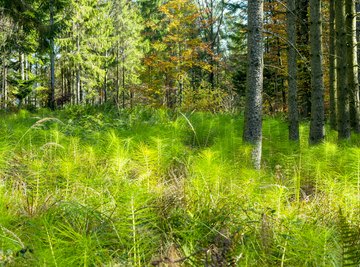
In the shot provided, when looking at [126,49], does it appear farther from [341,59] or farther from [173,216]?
[173,216]

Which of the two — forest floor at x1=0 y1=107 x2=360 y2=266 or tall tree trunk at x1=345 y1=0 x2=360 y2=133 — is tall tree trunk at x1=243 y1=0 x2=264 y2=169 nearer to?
forest floor at x1=0 y1=107 x2=360 y2=266

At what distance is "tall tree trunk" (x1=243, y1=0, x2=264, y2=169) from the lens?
4.09 meters

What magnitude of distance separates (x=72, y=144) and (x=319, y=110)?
3986 millimetres

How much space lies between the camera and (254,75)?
4156 mm

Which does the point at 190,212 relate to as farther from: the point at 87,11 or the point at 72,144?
the point at 87,11

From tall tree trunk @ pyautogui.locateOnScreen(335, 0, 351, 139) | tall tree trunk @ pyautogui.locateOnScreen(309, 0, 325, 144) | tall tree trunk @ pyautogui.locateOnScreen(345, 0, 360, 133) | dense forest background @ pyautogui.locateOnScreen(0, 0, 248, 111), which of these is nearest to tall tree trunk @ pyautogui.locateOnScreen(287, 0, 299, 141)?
tall tree trunk @ pyautogui.locateOnScreen(309, 0, 325, 144)

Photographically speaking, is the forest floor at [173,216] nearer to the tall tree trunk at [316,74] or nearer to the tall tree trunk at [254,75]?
the tall tree trunk at [254,75]

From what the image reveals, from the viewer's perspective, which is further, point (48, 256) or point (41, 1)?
point (41, 1)

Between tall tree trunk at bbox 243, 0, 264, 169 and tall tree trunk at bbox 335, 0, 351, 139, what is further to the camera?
tall tree trunk at bbox 335, 0, 351, 139

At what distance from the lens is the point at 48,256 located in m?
1.29

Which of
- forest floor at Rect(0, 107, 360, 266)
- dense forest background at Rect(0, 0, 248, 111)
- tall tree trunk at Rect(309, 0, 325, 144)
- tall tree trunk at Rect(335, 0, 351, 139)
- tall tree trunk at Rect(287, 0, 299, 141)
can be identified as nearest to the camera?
forest floor at Rect(0, 107, 360, 266)

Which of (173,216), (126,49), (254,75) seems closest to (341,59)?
(254,75)

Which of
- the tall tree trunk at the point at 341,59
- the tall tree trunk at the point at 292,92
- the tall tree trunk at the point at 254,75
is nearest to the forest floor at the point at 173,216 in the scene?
the tall tree trunk at the point at 254,75

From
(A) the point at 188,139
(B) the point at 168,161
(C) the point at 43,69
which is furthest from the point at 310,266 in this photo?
(C) the point at 43,69
